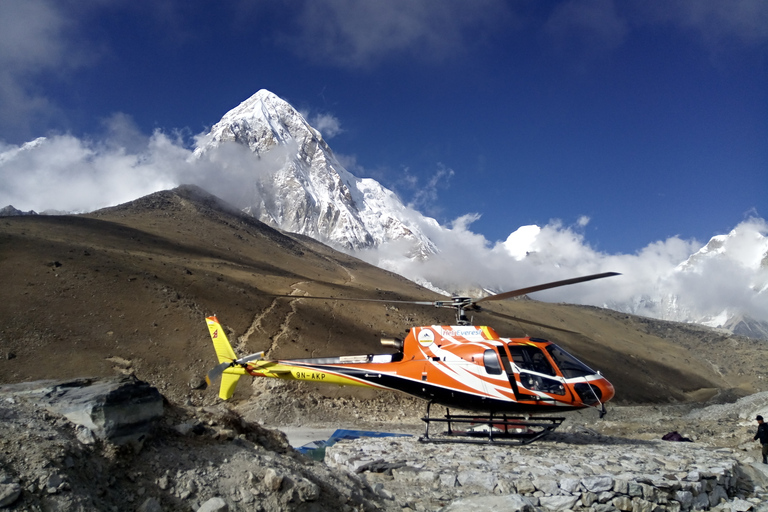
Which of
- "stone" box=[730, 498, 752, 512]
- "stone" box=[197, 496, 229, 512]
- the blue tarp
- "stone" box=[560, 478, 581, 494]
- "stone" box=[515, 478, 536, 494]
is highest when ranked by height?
"stone" box=[197, 496, 229, 512]

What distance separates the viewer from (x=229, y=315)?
104 feet

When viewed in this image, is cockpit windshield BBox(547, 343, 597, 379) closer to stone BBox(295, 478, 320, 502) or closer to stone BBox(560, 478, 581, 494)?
stone BBox(560, 478, 581, 494)

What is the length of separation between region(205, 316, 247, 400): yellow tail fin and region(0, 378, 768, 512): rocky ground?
13.6ft

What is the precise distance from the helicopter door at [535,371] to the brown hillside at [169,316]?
15879 millimetres

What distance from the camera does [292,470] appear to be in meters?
6.46

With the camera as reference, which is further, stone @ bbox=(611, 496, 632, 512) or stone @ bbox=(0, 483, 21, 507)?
stone @ bbox=(611, 496, 632, 512)

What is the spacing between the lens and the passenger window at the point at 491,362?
13711 mm

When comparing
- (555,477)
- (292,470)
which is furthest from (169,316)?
(555,477)

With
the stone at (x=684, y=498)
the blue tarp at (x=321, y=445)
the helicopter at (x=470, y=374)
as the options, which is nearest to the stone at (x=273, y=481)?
the blue tarp at (x=321, y=445)

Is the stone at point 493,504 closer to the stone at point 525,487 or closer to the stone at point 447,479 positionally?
the stone at point 525,487

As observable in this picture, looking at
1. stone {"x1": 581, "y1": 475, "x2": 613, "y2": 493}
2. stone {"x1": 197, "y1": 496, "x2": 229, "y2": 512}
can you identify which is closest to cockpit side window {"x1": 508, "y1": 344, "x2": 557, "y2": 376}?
stone {"x1": 581, "y1": 475, "x2": 613, "y2": 493}

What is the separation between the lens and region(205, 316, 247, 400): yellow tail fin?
14250mm

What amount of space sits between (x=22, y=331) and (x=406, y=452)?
22.1 metres

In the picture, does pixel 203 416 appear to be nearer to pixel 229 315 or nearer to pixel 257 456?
pixel 257 456
